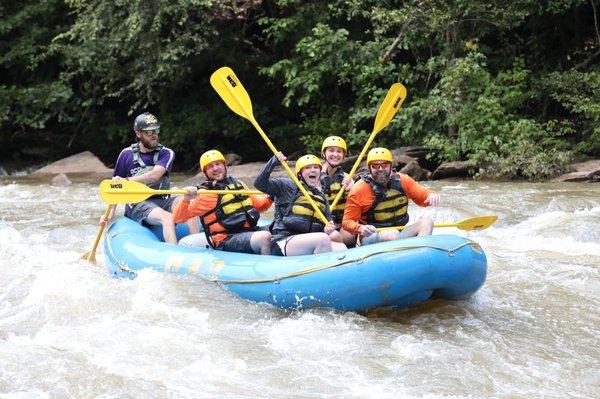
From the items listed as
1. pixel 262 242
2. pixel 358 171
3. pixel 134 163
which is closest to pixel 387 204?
pixel 262 242

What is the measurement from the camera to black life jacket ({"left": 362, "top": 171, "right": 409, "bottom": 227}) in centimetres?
502

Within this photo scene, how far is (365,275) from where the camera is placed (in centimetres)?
427

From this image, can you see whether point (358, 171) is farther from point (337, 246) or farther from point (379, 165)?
point (337, 246)

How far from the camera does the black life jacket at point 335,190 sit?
16.9 feet

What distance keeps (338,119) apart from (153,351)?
880 cm

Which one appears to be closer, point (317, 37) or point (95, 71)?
point (317, 37)

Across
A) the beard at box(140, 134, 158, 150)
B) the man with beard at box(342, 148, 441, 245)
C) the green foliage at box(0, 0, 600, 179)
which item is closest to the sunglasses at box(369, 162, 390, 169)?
the man with beard at box(342, 148, 441, 245)

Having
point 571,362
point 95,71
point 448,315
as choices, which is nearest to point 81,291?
point 448,315

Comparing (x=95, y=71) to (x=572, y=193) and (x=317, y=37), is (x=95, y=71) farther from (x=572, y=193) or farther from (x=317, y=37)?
(x=572, y=193)

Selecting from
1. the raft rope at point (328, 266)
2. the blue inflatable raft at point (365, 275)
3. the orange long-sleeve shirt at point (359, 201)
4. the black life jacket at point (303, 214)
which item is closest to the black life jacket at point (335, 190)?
the orange long-sleeve shirt at point (359, 201)

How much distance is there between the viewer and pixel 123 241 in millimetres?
5500

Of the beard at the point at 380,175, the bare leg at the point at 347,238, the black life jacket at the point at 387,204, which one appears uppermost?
the beard at the point at 380,175

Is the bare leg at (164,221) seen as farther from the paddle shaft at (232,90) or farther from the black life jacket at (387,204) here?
the black life jacket at (387,204)

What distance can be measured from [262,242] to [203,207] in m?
0.46
